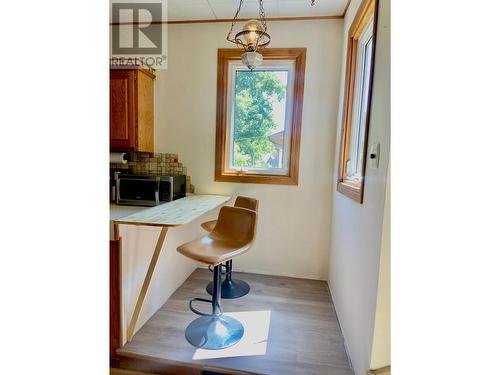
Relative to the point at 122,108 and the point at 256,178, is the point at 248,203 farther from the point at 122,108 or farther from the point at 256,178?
the point at 122,108

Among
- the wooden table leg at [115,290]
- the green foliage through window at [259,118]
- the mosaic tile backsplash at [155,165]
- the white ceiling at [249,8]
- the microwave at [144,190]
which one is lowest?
the wooden table leg at [115,290]

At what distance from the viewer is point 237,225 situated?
6.03 ft

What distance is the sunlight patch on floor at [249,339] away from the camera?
1.62 metres

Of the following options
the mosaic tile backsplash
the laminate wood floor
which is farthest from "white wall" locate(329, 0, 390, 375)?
the mosaic tile backsplash

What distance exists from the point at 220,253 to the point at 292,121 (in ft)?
5.47

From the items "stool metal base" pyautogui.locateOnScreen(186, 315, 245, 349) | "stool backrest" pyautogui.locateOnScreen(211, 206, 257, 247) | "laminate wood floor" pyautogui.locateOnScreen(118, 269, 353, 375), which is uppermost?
"stool backrest" pyautogui.locateOnScreen(211, 206, 257, 247)

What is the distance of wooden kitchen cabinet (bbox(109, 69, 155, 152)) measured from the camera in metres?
2.49

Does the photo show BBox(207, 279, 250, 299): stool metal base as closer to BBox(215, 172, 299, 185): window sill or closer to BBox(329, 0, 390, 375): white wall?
BBox(329, 0, 390, 375): white wall

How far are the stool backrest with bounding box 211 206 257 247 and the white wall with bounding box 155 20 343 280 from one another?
3.15ft

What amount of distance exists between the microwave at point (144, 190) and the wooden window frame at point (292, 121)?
2.04ft

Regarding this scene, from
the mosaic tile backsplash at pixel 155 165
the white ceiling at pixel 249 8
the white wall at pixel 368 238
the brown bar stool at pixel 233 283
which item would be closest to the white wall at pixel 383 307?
the white wall at pixel 368 238

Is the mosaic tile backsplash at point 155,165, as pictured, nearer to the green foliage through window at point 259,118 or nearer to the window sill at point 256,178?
the window sill at point 256,178
